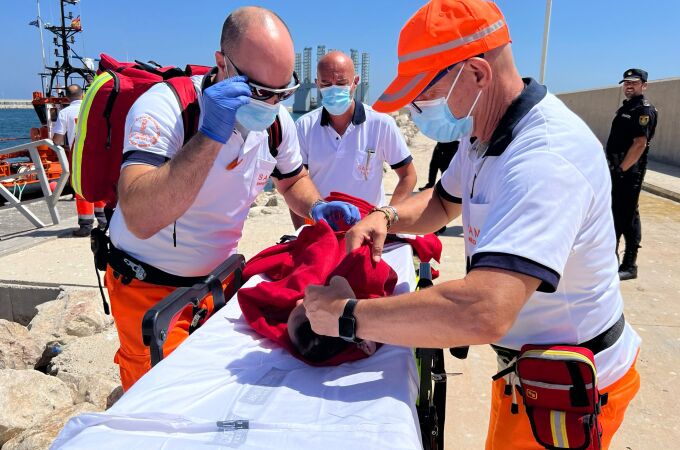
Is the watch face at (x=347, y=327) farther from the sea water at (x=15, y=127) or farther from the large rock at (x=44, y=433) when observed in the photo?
the sea water at (x=15, y=127)

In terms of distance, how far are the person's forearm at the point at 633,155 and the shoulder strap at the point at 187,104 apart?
14.6 ft

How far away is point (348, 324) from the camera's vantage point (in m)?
1.36

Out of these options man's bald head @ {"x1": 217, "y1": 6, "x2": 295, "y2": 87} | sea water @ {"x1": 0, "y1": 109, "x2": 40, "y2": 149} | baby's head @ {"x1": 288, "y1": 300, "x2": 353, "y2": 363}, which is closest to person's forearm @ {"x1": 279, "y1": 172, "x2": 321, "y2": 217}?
man's bald head @ {"x1": 217, "y1": 6, "x2": 295, "y2": 87}

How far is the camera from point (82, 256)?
19.8 feet

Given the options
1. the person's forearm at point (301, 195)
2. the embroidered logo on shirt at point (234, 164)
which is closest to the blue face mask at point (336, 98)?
the person's forearm at point (301, 195)

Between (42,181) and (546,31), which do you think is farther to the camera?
(546,31)

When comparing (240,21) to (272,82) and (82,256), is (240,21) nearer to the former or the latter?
(272,82)

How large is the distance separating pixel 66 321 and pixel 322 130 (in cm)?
267

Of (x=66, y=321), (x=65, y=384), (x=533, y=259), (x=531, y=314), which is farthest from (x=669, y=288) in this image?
(x=66, y=321)

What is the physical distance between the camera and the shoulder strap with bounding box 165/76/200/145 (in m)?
2.00

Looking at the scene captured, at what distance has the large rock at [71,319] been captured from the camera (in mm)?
4352

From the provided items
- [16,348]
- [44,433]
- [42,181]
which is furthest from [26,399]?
[42,181]

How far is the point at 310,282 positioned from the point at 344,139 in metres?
2.26

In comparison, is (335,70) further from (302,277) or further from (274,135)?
(302,277)
